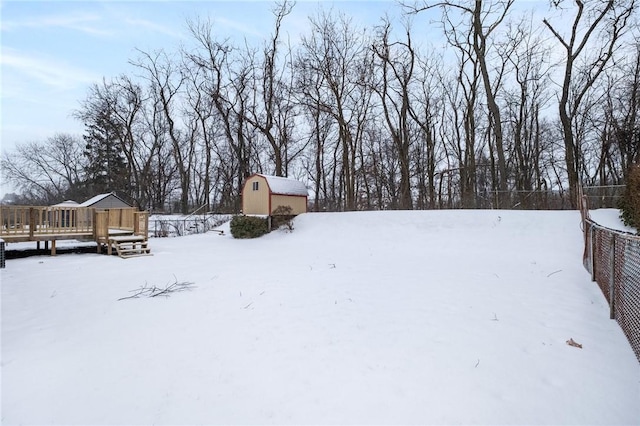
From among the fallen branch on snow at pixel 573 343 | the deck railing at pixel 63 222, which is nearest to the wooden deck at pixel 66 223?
the deck railing at pixel 63 222

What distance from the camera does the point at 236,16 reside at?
11242 millimetres

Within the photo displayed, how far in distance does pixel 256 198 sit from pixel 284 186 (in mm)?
1541

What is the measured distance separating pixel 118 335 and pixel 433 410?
12.0 ft

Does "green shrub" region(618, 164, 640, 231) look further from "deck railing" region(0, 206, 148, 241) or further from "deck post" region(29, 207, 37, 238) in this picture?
"deck post" region(29, 207, 37, 238)

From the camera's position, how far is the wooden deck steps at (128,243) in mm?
10055

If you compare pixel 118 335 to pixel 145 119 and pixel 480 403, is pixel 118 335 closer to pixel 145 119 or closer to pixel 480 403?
pixel 480 403

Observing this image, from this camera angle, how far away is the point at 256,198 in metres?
15.9

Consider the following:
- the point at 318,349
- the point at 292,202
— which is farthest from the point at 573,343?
the point at 292,202

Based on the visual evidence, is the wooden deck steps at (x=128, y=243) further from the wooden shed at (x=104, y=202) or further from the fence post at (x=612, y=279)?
the fence post at (x=612, y=279)

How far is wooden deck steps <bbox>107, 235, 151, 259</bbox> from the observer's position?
1005 centimetres

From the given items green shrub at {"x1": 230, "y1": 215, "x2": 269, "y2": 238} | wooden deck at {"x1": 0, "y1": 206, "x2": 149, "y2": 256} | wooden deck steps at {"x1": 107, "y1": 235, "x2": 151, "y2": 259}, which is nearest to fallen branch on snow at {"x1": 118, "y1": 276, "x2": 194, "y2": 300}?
wooden deck steps at {"x1": 107, "y1": 235, "x2": 151, "y2": 259}

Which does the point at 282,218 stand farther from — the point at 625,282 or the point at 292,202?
the point at 625,282

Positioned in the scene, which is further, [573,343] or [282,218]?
[282,218]

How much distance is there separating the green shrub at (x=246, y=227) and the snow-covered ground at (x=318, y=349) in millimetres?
6963
